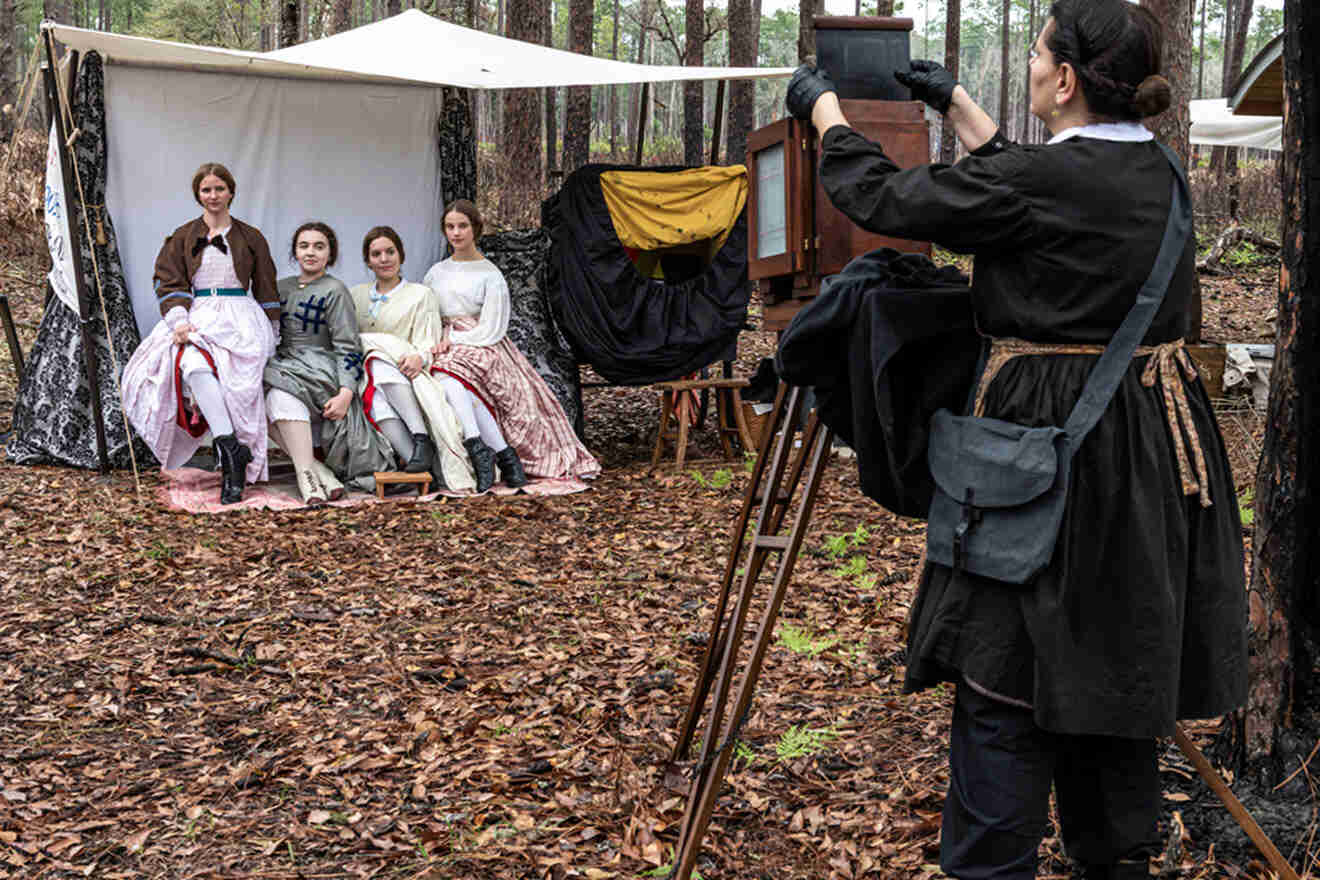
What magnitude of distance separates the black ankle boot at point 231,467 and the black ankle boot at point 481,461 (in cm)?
118

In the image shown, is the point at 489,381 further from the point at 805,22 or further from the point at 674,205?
the point at 805,22

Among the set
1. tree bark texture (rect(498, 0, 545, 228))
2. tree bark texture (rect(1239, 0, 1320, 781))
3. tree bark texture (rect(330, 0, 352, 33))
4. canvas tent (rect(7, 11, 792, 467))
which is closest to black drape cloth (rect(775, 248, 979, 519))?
tree bark texture (rect(1239, 0, 1320, 781))

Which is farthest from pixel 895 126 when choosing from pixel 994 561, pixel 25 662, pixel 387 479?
pixel 387 479

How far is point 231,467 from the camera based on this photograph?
6.23 m

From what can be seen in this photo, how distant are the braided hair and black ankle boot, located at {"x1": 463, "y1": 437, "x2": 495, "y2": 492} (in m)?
5.08

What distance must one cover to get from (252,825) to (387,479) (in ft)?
11.8

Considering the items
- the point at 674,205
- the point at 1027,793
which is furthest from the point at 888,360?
the point at 674,205

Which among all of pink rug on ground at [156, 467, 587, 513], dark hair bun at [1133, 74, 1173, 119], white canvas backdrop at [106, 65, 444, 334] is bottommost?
pink rug on ground at [156, 467, 587, 513]

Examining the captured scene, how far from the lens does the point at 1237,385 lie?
702cm

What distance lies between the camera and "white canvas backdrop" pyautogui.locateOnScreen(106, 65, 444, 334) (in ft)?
22.9

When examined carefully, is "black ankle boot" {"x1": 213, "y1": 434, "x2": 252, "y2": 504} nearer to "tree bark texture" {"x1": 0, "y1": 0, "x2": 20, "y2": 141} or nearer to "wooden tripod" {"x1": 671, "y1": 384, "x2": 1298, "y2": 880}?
"wooden tripod" {"x1": 671, "y1": 384, "x2": 1298, "y2": 880}

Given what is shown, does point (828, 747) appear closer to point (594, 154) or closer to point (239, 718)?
point (239, 718)

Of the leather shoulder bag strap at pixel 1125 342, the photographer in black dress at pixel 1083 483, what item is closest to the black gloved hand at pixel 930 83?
the photographer in black dress at pixel 1083 483

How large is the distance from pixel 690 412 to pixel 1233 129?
12.3 metres
